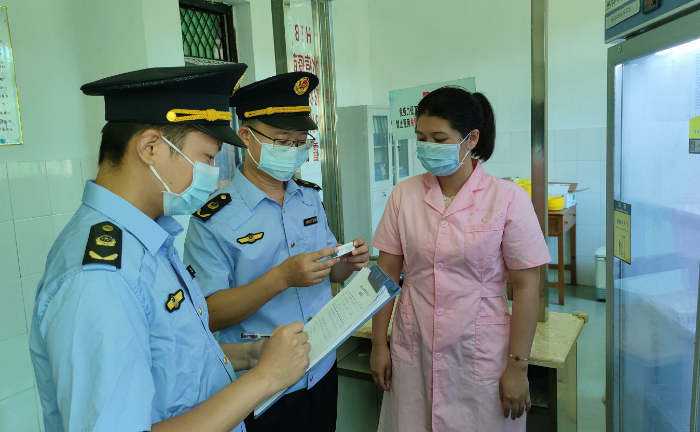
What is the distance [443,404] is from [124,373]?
1.11 m

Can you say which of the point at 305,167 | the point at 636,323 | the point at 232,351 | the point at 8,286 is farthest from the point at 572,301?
the point at 8,286

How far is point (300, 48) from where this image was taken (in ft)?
7.93

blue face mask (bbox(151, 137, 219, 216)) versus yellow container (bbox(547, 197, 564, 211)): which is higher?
blue face mask (bbox(151, 137, 219, 216))

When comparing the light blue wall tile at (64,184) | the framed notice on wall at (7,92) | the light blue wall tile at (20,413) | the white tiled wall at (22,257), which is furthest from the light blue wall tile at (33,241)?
the light blue wall tile at (20,413)

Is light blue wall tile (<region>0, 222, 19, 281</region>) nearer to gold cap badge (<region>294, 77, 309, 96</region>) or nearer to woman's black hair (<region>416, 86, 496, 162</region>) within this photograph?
gold cap badge (<region>294, 77, 309, 96</region>)

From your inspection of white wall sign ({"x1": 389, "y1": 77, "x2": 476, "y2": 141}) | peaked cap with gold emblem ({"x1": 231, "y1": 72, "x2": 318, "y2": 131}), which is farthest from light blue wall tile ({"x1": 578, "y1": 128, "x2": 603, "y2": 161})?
peaked cap with gold emblem ({"x1": 231, "y1": 72, "x2": 318, "y2": 131})

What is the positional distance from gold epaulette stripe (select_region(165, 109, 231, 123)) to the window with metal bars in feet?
10.4

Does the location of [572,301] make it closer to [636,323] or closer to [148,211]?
[636,323]

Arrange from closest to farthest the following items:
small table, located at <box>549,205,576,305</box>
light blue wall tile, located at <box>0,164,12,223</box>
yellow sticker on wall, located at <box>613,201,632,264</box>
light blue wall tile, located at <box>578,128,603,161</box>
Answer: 1. yellow sticker on wall, located at <box>613,201,632,264</box>
2. light blue wall tile, located at <box>0,164,12,223</box>
3. small table, located at <box>549,205,576,305</box>
4. light blue wall tile, located at <box>578,128,603,161</box>

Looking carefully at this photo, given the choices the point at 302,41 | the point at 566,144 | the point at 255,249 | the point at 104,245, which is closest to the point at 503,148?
the point at 566,144

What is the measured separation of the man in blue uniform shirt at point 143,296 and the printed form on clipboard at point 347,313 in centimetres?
8

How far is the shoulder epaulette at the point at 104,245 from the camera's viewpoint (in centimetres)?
76

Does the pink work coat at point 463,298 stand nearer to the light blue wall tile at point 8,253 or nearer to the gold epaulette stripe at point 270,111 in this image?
the gold epaulette stripe at point 270,111

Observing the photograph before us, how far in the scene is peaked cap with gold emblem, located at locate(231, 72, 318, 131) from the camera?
1553 mm
